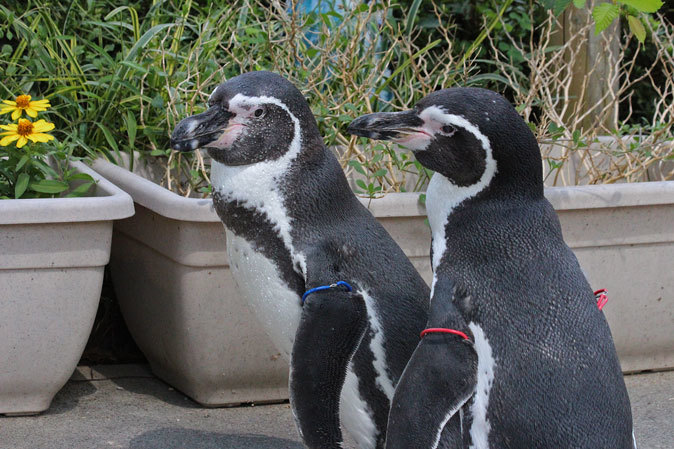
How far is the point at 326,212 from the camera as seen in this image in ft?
5.76

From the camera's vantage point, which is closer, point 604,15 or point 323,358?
point 323,358

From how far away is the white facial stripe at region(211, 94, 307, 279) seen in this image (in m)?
1.72

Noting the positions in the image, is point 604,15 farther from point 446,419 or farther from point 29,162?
point 29,162

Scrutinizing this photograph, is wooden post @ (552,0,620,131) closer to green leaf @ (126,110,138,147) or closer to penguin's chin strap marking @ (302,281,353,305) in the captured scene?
green leaf @ (126,110,138,147)

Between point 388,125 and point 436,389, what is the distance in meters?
0.42

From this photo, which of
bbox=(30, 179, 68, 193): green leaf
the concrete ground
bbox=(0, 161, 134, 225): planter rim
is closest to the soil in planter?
the concrete ground

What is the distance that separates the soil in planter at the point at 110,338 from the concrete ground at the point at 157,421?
175 millimetres

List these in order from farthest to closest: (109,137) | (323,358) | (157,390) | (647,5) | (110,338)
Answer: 1. (110,338)
2. (109,137)
3. (157,390)
4. (647,5)
5. (323,358)

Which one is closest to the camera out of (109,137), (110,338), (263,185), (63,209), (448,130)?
(448,130)

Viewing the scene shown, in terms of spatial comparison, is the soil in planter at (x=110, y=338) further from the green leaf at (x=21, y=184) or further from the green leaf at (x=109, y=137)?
the green leaf at (x=21, y=184)

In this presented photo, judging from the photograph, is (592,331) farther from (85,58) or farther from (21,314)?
(85,58)

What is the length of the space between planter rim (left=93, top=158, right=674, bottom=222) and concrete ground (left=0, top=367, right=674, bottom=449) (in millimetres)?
468

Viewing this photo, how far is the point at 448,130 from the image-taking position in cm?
151

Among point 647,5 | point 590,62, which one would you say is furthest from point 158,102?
point 590,62
